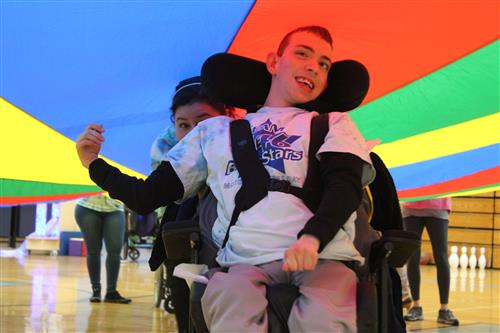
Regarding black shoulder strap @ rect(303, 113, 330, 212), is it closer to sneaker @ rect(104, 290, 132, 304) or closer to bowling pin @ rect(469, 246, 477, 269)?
sneaker @ rect(104, 290, 132, 304)

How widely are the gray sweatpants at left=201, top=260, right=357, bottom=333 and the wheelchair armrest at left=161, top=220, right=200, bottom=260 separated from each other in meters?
0.22

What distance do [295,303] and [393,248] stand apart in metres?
0.36

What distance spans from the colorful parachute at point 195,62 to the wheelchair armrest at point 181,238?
3.24ft

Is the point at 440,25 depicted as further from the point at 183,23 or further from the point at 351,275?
the point at 351,275

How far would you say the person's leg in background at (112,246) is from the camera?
4836 mm

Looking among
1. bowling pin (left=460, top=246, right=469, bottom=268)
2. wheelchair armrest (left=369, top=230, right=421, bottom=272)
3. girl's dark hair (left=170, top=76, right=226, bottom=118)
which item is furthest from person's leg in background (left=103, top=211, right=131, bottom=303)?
bowling pin (left=460, top=246, right=469, bottom=268)

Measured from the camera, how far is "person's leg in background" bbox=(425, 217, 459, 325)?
13.8 feet

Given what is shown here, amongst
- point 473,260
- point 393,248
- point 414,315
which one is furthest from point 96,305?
point 473,260

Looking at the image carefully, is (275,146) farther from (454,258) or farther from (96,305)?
(454,258)

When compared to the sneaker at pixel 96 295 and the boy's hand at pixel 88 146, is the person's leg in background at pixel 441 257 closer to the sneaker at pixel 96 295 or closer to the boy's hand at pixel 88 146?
the sneaker at pixel 96 295

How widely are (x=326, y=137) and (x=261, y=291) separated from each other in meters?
0.44

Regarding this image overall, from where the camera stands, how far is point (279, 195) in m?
1.59

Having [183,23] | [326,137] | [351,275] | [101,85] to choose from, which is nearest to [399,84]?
[183,23]

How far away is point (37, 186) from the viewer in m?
4.26
